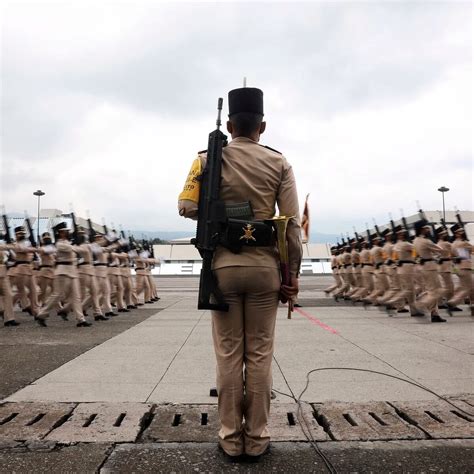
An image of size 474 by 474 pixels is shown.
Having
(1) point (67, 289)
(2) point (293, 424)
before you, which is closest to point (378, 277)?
(1) point (67, 289)

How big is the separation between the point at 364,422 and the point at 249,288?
140 centimetres

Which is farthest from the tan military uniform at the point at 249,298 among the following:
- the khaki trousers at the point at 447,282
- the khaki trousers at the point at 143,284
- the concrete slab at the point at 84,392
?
the khaki trousers at the point at 143,284

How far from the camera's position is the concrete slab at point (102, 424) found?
11.0 feet

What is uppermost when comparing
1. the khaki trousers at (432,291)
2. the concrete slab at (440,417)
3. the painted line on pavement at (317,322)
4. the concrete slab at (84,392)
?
the khaki trousers at (432,291)

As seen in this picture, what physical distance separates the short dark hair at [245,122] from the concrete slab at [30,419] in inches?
93.5

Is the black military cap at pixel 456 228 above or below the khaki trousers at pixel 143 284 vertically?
above

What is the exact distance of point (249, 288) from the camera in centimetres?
317

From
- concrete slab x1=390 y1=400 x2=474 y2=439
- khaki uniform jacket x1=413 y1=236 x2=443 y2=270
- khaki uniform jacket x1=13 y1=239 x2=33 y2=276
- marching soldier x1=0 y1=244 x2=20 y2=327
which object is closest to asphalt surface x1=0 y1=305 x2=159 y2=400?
marching soldier x1=0 y1=244 x2=20 y2=327

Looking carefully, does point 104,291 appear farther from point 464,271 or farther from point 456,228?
point 456,228

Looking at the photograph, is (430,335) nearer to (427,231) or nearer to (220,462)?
(427,231)

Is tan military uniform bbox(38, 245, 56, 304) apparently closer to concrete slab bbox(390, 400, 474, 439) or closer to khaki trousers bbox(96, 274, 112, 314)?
khaki trousers bbox(96, 274, 112, 314)

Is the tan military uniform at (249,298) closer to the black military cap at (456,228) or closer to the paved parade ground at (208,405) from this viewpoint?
the paved parade ground at (208,405)

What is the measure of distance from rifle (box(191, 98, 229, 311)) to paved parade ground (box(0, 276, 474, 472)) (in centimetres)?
95

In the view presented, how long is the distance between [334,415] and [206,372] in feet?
6.29
